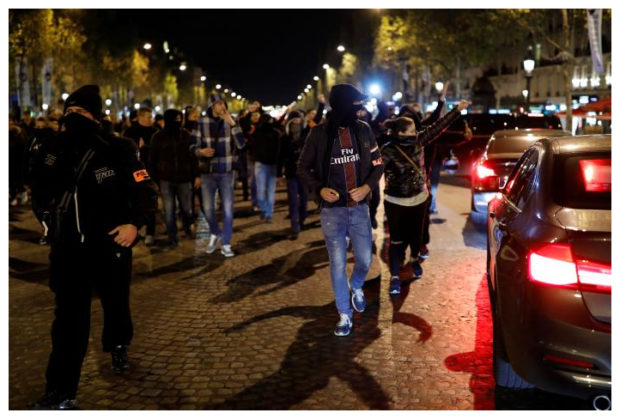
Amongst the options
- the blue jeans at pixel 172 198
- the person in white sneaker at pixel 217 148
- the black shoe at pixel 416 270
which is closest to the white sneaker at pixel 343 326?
the black shoe at pixel 416 270

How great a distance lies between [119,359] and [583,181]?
10.8ft

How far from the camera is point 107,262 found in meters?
4.93

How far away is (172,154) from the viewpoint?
10117 mm

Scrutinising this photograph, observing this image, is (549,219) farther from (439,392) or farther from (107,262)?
(107,262)

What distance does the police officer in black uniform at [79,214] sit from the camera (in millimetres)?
4688

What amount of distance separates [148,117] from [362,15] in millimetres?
95899

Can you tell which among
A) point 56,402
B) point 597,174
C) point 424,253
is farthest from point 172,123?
point 597,174

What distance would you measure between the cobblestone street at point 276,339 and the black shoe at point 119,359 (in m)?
0.09

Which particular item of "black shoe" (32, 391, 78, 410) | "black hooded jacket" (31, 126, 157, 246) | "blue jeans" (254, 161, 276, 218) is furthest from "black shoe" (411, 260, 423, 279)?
"blue jeans" (254, 161, 276, 218)

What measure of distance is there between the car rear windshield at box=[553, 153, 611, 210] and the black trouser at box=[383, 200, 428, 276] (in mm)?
3033

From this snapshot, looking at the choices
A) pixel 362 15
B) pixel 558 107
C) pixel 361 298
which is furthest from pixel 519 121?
pixel 362 15

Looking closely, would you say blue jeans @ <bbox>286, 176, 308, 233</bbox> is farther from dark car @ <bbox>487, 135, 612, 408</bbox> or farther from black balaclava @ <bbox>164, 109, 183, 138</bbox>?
dark car @ <bbox>487, 135, 612, 408</bbox>

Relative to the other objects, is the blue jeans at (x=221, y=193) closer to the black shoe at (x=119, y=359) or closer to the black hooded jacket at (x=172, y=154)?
the black hooded jacket at (x=172, y=154)
